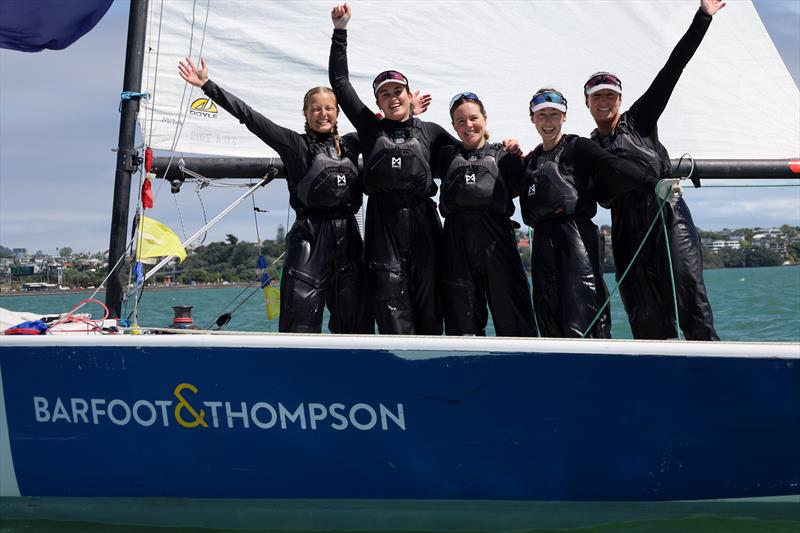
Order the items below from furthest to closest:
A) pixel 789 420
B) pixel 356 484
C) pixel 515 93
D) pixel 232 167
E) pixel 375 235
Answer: pixel 515 93
pixel 232 167
pixel 375 235
pixel 356 484
pixel 789 420

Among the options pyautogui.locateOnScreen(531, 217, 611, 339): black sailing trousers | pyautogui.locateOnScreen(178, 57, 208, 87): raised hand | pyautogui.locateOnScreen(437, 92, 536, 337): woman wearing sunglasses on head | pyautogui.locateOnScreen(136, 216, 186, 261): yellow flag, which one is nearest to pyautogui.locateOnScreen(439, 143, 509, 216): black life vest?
pyautogui.locateOnScreen(437, 92, 536, 337): woman wearing sunglasses on head

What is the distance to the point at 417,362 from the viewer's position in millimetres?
2836

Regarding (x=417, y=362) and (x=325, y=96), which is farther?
(x=325, y=96)

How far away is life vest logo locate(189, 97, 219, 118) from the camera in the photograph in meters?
4.59

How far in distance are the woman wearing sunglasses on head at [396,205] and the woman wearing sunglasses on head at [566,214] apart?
44 centimetres

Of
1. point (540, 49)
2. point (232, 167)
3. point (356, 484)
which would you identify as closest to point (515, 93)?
point (540, 49)

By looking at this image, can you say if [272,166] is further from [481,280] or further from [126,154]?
[481,280]

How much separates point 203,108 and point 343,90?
122cm

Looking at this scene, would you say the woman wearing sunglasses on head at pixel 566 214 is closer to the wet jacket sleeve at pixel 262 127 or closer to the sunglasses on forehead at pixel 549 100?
the sunglasses on forehead at pixel 549 100

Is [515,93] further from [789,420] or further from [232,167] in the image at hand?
[789,420]

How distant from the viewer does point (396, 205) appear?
3607 mm

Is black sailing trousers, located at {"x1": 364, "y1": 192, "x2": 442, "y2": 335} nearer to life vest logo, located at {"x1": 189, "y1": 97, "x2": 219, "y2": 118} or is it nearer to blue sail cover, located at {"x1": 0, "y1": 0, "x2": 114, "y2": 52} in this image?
life vest logo, located at {"x1": 189, "y1": 97, "x2": 219, "y2": 118}

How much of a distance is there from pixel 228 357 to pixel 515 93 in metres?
2.68

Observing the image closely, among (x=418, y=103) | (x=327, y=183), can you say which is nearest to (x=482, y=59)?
(x=418, y=103)
